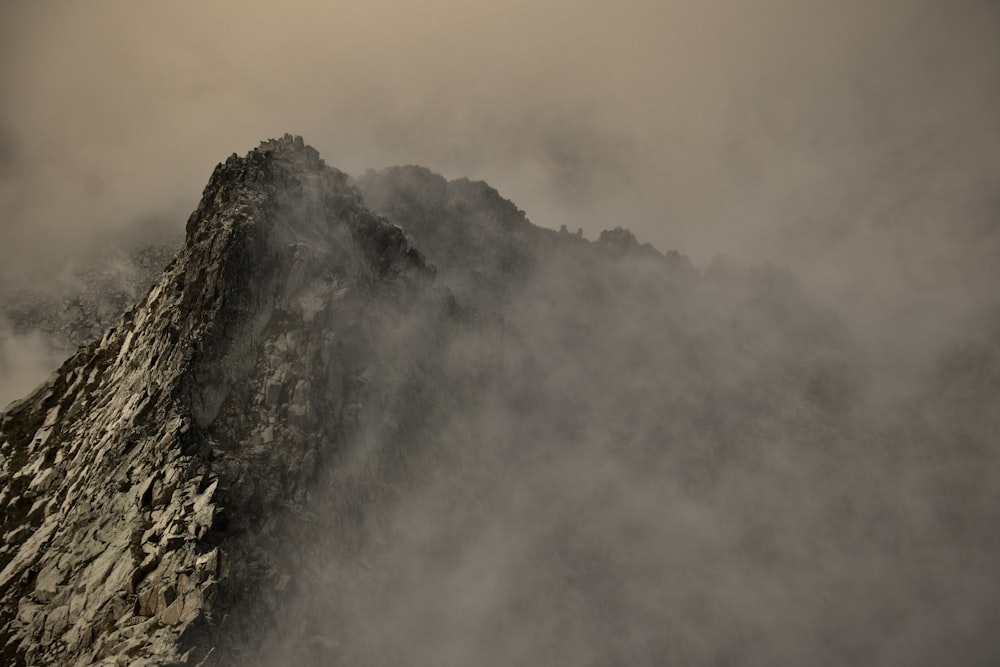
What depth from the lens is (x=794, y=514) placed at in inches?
4456

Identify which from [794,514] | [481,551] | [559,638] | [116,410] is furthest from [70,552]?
[794,514]

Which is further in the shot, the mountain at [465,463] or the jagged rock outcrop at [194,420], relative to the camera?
the mountain at [465,463]

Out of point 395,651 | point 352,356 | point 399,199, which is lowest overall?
point 395,651

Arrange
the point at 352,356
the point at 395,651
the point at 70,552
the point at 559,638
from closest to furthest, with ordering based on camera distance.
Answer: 1. the point at 70,552
2. the point at 395,651
3. the point at 352,356
4. the point at 559,638

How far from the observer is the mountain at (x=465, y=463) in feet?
181

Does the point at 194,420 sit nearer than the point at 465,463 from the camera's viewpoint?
Yes

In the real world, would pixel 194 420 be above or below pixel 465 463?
below

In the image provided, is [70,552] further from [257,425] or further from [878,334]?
[878,334]

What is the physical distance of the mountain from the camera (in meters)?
55.2

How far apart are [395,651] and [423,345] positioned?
133 feet

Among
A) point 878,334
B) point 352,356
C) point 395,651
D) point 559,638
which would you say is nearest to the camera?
point 395,651

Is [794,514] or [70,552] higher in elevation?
[794,514]

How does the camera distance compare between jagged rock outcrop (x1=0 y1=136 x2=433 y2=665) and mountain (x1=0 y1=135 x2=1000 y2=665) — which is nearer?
jagged rock outcrop (x1=0 y1=136 x2=433 y2=665)

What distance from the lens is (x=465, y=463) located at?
8412cm
